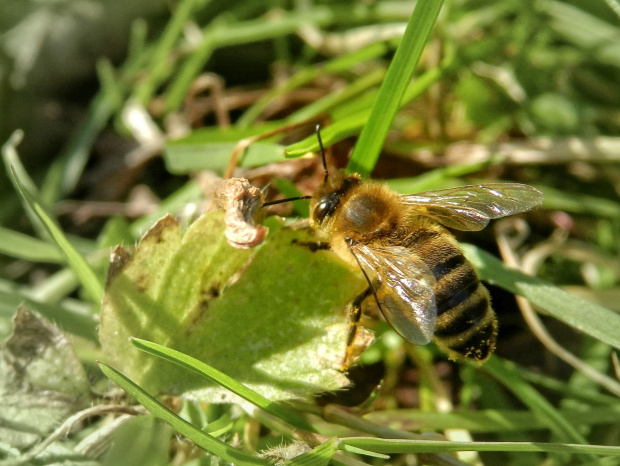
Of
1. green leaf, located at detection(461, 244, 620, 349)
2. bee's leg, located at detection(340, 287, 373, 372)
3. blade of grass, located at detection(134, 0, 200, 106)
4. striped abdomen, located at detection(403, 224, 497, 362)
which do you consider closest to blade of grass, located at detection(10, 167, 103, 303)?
bee's leg, located at detection(340, 287, 373, 372)

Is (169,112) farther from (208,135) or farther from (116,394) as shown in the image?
(116,394)

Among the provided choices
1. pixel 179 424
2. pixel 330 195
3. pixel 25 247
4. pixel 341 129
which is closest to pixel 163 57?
pixel 25 247

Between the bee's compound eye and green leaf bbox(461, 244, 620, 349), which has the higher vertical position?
the bee's compound eye

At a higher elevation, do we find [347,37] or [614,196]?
[347,37]

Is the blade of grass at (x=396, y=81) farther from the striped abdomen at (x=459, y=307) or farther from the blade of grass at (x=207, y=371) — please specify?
the blade of grass at (x=207, y=371)

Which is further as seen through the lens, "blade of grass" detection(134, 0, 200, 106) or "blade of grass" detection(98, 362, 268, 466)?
"blade of grass" detection(134, 0, 200, 106)

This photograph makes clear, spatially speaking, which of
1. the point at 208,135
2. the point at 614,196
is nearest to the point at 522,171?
the point at 614,196

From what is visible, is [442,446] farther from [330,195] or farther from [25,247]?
[25,247]

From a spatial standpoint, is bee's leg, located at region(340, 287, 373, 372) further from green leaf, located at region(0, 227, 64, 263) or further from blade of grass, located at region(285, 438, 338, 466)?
green leaf, located at region(0, 227, 64, 263)
